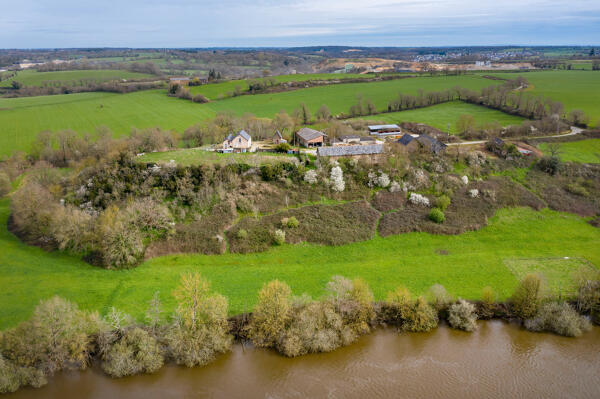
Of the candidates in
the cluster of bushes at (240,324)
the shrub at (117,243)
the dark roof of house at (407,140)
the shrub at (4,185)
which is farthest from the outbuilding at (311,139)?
the shrub at (4,185)

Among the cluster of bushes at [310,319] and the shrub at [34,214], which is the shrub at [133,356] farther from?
the shrub at [34,214]

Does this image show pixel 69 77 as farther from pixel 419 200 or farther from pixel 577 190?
pixel 577 190

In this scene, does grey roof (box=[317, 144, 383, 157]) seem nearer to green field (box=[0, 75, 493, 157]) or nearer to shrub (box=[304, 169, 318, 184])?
shrub (box=[304, 169, 318, 184])

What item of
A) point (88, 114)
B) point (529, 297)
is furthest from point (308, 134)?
point (88, 114)

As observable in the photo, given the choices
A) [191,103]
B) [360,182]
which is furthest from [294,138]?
[191,103]

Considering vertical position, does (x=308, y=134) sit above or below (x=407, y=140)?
above

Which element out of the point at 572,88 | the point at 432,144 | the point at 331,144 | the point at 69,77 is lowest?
the point at 331,144

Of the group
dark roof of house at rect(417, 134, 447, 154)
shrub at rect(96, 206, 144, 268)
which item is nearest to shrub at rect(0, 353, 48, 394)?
shrub at rect(96, 206, 144, 268)
